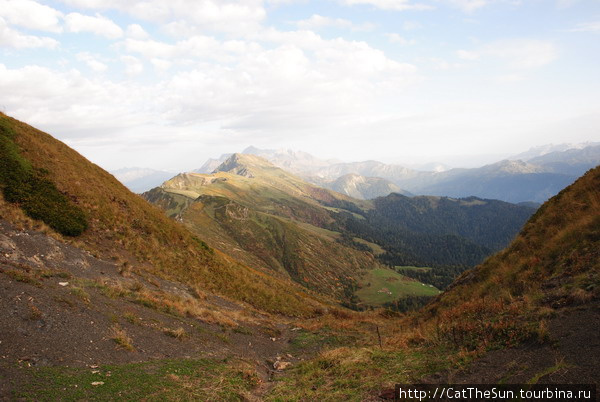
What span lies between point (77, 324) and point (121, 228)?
2246 centimetres

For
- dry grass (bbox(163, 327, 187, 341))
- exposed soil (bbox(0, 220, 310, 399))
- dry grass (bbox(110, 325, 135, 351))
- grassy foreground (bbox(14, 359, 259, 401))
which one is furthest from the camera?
dry grass (bbox(163, 327, 187, 341))

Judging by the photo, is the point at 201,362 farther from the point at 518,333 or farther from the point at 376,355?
the point at 518,333

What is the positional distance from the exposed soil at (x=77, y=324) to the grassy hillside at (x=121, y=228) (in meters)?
4.68

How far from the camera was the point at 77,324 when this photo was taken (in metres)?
14.5

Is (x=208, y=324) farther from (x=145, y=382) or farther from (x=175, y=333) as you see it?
(x=145, y=382)

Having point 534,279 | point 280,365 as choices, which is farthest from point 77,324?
point 534,279

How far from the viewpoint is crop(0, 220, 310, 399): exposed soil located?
12.0 meters

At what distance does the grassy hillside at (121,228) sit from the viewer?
30531 millimetres

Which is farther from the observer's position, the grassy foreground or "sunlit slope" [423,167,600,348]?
"sunlit slope" [423,167,600,348]

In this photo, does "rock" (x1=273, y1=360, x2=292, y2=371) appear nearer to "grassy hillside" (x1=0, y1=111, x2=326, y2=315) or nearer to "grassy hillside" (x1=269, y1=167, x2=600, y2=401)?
"grassy hillside" (x1=269, y1=167, x2=600, y2=401)

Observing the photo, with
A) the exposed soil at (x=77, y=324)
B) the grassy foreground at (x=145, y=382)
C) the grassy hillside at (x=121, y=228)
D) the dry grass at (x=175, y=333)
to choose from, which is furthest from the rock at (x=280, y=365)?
the grassy hillside at (x=121, y=228)

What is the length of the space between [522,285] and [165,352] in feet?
70.7

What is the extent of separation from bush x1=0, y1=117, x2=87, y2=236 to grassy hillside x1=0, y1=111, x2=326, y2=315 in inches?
14.9

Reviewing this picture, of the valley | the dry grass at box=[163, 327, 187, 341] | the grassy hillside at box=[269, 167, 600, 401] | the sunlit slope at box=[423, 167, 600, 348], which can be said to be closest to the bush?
the valley
